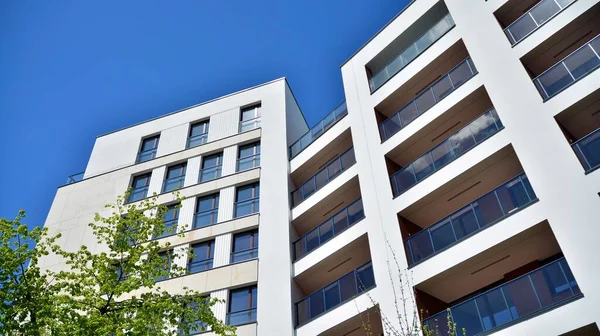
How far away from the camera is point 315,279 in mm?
21266

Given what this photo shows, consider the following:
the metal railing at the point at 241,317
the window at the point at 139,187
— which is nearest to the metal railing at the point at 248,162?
the window at the point at 139,187

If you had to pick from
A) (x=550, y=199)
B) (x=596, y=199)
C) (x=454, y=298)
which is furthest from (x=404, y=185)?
(x=596, y=199)

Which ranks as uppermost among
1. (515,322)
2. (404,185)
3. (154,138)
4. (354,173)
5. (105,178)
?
(154,138)

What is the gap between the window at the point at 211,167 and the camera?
26891 mm

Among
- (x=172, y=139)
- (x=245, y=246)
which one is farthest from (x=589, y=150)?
(x=172, y=139)

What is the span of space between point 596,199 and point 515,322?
3908mm

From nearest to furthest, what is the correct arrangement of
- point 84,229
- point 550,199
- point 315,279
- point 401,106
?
1. point 550,199
2. point 315,279
3. point 401,106
4. point 84,229

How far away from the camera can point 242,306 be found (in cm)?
2108

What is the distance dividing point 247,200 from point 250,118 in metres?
6.14

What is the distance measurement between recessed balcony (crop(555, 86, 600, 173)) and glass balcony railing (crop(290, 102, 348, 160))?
1069cm

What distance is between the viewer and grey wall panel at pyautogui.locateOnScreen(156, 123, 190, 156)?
29.1 m

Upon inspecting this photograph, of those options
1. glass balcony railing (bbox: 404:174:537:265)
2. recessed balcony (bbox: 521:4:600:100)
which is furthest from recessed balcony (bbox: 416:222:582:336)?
recessed balcony (bbox: 521:4:600:100)

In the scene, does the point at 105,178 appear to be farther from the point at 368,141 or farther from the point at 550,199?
the point at 550,199

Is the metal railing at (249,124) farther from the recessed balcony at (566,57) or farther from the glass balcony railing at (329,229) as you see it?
the recessed balcony at (566,57)
